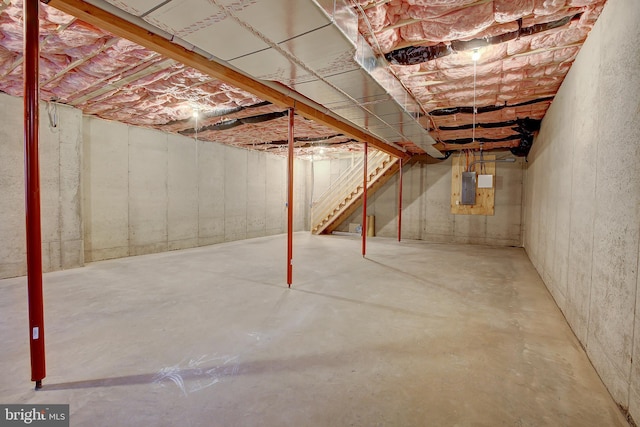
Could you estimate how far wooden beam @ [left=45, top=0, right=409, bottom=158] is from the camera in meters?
2.06

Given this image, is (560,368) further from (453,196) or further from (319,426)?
(453,196)

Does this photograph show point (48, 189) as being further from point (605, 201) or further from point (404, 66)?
point (605, 201)

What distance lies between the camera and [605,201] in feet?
7.18

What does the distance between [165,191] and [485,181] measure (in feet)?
27.0

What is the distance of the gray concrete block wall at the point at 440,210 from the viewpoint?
805 cm

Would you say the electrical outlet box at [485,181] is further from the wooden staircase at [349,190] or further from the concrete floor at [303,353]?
the concrete floor at [303,353]

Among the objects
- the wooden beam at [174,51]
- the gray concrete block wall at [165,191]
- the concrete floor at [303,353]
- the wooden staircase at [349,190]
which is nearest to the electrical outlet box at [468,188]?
the wooden staircase at [349,190]

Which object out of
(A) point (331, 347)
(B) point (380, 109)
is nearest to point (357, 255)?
(B) point (380, 109)

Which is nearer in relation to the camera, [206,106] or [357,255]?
[206,106]

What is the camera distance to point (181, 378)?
6.70 feet

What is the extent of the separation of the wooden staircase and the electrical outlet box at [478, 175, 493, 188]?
228 centimetres

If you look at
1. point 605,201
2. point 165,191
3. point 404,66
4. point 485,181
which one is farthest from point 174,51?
point 485,181

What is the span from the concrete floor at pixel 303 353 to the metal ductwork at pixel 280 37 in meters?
2.36

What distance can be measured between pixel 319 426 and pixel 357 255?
4.97 meters
